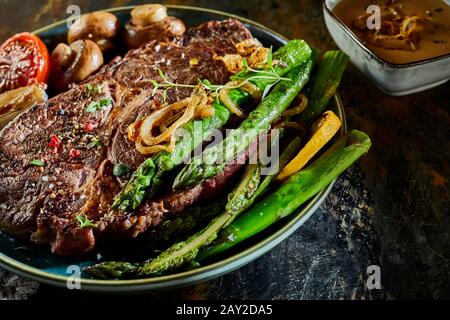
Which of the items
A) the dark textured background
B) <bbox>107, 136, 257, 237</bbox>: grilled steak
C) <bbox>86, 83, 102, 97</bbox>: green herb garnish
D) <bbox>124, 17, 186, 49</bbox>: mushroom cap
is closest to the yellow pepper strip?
<bbox>107, 136, 257, 237</bbox>: grilled steak

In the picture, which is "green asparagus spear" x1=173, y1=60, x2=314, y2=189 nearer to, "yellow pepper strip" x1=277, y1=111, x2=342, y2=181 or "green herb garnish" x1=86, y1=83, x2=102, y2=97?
"yellow pepper strip" x1=277, y1=111, x2=342, y2=181

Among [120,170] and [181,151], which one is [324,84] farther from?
[120,170]

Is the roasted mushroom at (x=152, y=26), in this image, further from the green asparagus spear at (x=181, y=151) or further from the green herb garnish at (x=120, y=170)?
the green herb garnish at (x=120, y=170)

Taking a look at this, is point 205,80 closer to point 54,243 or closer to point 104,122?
point 104,122

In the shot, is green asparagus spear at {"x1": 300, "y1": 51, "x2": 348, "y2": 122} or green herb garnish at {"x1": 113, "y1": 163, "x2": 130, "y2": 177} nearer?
green herb garnish at {"x1": 113, "y1": 163, "x2": 130, "y2": 177}

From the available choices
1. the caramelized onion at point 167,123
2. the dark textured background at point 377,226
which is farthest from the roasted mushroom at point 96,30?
the dark textured background at point 377,226
